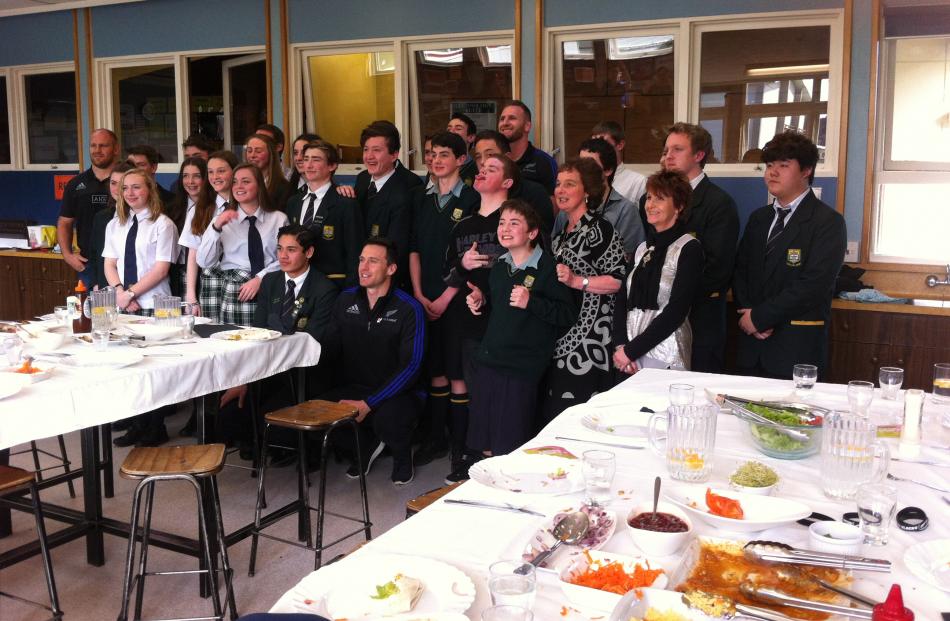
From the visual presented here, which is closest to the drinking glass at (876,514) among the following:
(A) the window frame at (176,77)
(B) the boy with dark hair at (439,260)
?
(B) the boy with dark hair at (439,260)

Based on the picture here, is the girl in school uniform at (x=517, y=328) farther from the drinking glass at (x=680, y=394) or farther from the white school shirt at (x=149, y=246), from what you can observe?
the white school shirt at (x=149, y=246)

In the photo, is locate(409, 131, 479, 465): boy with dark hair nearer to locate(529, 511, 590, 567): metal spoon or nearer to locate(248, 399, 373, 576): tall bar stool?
locate(248, 399, 373, 576): tall bar stool

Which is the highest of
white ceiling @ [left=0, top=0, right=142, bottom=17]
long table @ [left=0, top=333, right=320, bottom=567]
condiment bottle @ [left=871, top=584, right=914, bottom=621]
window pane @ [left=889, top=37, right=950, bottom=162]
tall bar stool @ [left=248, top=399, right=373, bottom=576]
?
white ceiling @ [left=0, top=0, right=142, bottom=17]

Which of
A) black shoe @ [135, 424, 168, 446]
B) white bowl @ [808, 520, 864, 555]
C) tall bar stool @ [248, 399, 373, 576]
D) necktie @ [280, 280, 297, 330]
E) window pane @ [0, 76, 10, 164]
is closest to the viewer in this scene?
white bowl @ [808, 520, 864, 555]

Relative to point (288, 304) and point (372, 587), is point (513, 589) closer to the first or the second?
point (372, 587)

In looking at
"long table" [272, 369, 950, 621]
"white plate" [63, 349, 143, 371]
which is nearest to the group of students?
"white plate" [63, 349, 143, 371]

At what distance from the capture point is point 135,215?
4.75 meters

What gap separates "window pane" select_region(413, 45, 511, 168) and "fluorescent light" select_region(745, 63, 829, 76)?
1622 mm

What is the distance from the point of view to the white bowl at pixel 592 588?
1.28 metres

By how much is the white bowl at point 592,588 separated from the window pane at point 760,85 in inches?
166

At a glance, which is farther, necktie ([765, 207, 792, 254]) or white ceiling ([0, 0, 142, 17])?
white ceiling ([0, 0, 142, 17])

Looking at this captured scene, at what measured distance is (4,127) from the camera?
823 cm

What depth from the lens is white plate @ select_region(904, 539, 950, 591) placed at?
139cm

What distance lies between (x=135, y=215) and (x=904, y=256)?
4335 mm
